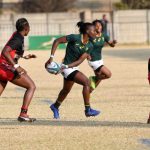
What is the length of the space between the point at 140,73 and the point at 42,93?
23.8ft

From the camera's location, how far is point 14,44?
12672mm

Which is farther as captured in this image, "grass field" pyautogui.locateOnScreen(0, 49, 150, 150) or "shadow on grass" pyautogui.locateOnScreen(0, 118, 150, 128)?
"shadow on grass" pyautogui.locateOnScreen(0, 118, 150, 128)

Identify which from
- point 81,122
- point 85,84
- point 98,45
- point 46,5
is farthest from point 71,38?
point 46,5

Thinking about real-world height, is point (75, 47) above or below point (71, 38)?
below

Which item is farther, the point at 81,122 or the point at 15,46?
the point at 81,122

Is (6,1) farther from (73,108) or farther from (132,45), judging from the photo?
(73,108)

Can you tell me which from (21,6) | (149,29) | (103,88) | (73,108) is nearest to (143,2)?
(21,6)

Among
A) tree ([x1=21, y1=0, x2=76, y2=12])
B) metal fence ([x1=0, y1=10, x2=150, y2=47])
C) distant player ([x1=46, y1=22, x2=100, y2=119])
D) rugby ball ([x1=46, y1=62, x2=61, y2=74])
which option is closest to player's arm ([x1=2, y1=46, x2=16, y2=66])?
rugby ball ([x1=46, y1=62, x2=61, y2=74])

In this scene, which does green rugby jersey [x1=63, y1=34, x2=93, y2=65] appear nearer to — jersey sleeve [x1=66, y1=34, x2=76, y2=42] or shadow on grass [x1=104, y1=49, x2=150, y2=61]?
jersey sleeve [x1=66, y1=34, x2=76, y2=42]

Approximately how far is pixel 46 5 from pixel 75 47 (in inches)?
2362

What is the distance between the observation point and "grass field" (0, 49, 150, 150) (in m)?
10.6

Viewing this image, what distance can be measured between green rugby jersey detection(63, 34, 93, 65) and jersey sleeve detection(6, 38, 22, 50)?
1002 mm

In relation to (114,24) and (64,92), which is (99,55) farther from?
(114,24)

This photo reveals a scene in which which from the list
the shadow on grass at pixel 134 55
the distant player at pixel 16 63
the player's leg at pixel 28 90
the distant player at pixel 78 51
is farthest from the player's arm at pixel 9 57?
the shadow on grass at pixel 134 55
